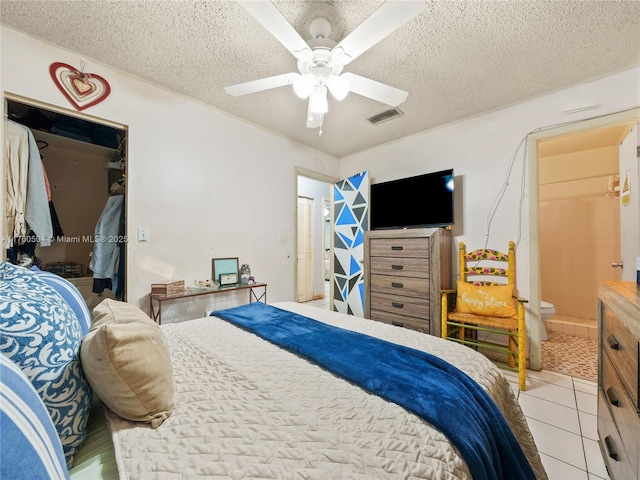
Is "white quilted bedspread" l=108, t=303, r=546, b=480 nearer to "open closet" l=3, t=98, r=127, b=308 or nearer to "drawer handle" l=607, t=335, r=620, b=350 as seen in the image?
"drawer handle" l=607, t=335, r=620, b=350

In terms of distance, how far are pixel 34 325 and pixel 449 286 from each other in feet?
9.89

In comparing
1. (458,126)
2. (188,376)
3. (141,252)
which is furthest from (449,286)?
(141,252)

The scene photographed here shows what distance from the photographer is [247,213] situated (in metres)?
2.98

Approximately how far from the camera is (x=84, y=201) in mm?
2293

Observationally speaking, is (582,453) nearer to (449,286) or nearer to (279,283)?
(449,286)

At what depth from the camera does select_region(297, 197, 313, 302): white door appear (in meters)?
5.05

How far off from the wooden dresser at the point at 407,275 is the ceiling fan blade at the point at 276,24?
1.95 metres

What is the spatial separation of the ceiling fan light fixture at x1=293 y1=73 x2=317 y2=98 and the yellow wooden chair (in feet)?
6.84

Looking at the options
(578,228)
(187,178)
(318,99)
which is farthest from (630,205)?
(187,178)

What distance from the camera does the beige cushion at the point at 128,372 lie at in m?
0.69

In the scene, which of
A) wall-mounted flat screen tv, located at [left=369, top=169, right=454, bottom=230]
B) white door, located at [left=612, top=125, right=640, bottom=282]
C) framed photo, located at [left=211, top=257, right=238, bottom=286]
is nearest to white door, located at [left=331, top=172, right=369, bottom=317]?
wall-mounted flat screen tv, located at [left=369, top=169, right=454, bottom=230]

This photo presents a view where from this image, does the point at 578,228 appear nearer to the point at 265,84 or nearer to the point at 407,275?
the point at 407,275

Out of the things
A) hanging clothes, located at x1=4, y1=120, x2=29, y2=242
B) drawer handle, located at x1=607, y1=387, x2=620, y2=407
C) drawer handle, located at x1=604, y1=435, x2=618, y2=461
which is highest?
hanging clothes, located at x1=4, y1=120, x2=29, y2=242

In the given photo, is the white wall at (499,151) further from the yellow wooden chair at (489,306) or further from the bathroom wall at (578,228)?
the bathroom wall at (578,228)
